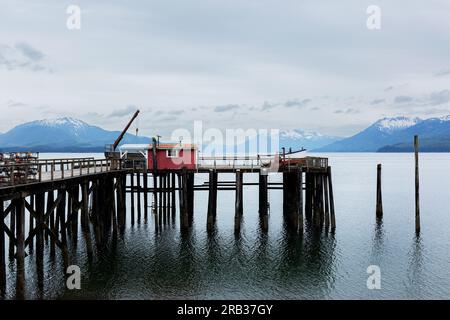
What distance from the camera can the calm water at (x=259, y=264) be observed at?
2402 centimetres

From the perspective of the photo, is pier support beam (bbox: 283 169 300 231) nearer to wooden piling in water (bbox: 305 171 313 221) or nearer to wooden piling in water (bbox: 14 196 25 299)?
wooden piling in water (bbox: 305 171 313 221)

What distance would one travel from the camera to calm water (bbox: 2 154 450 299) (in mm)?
24016

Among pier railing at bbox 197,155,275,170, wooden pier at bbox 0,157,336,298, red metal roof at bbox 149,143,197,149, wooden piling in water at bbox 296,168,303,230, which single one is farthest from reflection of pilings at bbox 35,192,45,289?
wooden piling in water at bbox 296,168,303,230

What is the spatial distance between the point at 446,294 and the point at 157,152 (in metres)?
23.9

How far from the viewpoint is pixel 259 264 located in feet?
94.4

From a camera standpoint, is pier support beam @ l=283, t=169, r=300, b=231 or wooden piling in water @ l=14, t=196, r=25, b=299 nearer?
wooden piling in water @ l=14, t=196, r=25, b=299

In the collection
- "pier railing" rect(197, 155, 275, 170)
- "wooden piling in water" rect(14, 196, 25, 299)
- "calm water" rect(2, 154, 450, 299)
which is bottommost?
"calm water" rect(2, 154, 450, 299)

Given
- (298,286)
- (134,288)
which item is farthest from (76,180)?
(298,286)

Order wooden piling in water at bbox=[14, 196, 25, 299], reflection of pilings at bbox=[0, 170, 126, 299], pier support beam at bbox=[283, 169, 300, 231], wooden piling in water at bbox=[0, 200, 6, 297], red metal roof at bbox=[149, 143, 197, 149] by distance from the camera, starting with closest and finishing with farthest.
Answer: wooden piling in water at bbox=[14, 196, 25, 299] → reflection of pilings at bbox=[0, 170, 126, 299] → wooden piling in water at bbox=[0, 200, 6, 297] → pier support beam at bbox=[283, 169, 300, 231] → red metal roof at bbox=[149, 143, 197, 149]

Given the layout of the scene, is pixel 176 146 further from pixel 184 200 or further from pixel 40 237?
pixel 40 237

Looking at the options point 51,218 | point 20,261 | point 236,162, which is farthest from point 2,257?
point 236,162

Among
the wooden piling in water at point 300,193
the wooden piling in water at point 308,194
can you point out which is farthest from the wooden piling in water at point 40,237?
the wooden piling in water at point 308,194

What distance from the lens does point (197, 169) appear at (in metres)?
37.5

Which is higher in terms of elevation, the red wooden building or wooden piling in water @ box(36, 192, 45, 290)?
the red wooden building
